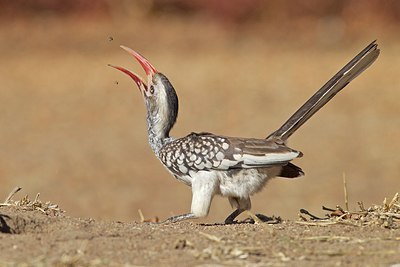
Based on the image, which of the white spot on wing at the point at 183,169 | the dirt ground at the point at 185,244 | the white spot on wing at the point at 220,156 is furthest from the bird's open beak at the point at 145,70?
the dirt ground at the point at 185,244

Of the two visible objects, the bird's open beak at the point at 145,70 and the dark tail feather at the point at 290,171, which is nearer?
the dark tail feather at the point at 290,171

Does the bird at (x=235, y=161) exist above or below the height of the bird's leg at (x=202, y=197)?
above

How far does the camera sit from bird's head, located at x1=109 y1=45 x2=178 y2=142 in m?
6.65

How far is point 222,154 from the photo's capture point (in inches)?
233

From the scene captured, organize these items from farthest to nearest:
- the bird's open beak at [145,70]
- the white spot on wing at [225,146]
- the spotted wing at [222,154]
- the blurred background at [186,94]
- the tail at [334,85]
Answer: the blurred background at [186,94] < the bird's open beak at [145,70] < the tail at [334,85] < the white spot on wing at [225,146] < the spotted wing at [222,154]

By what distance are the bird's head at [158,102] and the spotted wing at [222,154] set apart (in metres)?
0.42

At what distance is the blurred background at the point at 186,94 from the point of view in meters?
11.6

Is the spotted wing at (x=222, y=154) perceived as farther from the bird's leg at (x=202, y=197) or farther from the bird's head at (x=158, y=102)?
the bird's head at (x=158, y=102)

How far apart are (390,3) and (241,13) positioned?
10.5 feet

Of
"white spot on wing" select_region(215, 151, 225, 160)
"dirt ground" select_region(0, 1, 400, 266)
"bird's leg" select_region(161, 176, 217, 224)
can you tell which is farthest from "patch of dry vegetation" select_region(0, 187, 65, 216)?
"white spot on wing" select_region(215, 151, 225, 160)

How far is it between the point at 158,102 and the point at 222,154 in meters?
0.99

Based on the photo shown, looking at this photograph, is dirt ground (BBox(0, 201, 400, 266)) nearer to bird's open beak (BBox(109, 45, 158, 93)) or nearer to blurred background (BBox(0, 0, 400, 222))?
bird's open beak (BBox(109, 45, 158, 93))

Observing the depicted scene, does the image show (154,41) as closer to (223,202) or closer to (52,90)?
(52,90)

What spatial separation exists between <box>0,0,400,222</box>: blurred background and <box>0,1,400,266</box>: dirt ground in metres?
0.04
